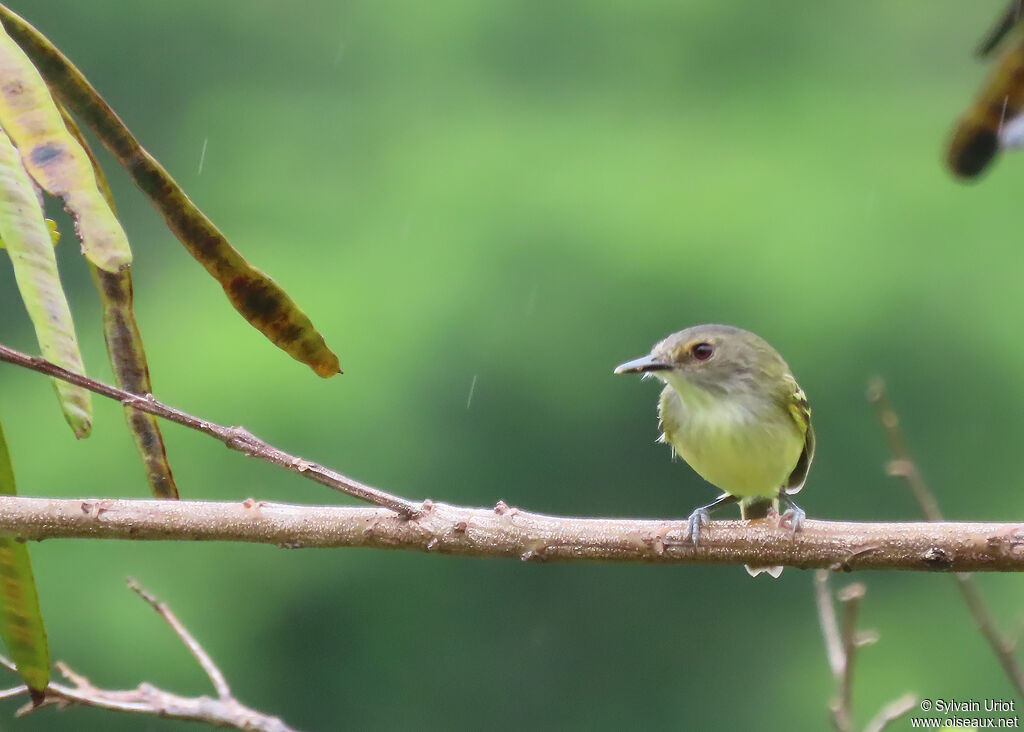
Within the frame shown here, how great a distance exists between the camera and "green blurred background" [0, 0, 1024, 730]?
30.6ft

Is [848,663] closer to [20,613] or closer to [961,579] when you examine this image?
[961,579]

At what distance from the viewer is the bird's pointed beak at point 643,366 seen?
2.36m

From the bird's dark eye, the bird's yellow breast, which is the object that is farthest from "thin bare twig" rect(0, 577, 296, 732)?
the bird's dark eye

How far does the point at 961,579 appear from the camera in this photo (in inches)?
77.4

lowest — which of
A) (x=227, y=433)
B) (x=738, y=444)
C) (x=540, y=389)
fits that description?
(x=227, y=433)

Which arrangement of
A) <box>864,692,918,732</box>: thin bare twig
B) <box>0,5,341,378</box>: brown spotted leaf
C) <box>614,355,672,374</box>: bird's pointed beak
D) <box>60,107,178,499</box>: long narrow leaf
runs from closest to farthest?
1. <box>0,5,341,378</box>: brown spotted leaf
2. <box>60,107,178,499</box>: long narrow leaf
3. <box>864,692,918,732</box>: thin bare twig
4. <box>614,355,672,374</box>: bird's pointed beak

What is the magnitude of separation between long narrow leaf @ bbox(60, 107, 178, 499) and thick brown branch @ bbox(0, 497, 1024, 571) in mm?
86

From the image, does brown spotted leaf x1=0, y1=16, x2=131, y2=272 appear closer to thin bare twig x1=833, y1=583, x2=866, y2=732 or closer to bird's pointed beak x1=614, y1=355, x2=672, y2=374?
thin bare twig x1=833, y1=583, x2=866, y2=732

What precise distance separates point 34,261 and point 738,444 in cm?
140

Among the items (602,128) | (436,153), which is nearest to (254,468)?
(436,153)

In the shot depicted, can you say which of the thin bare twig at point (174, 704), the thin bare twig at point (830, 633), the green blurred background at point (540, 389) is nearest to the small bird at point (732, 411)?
the thin bare twig at point (830, 633)

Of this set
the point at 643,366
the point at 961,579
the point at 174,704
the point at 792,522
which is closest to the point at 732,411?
the point at 643,366

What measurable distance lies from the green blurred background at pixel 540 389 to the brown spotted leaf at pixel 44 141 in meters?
7.60

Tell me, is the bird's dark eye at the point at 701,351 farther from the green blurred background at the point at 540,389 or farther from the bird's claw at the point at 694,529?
the green blurred background at the point at 540,389
